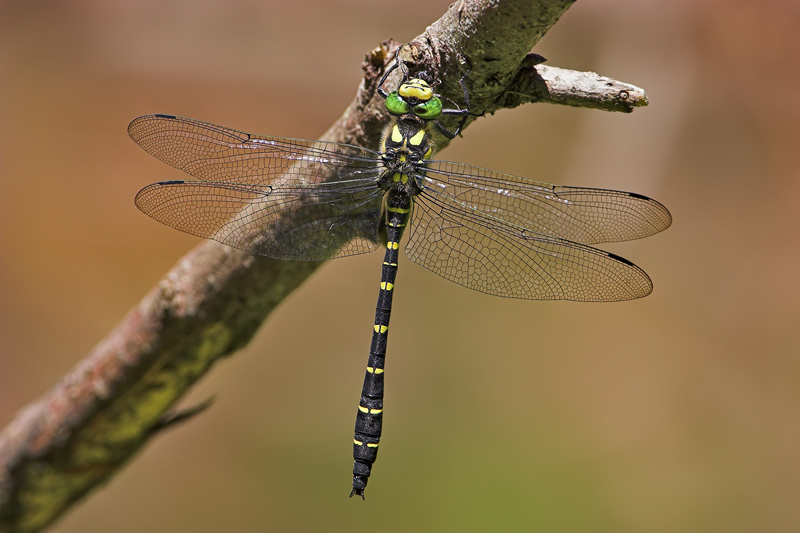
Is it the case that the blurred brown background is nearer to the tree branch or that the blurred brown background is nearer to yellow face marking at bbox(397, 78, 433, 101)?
the tree branch

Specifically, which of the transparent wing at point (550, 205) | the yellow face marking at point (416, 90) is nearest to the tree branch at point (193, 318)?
the yellow face marking at point (416, 90)

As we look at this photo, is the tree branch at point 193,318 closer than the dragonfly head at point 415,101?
Yes

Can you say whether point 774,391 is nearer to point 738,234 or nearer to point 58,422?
point 738,234

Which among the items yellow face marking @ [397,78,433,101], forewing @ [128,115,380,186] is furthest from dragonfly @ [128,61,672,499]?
yellow face marking @ [397,78,433,101]

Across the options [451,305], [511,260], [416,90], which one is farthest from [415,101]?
[451,305]

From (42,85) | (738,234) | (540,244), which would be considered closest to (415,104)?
(540,244)

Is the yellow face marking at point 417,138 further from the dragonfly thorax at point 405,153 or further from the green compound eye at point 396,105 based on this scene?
the green compound eye at point 396,105
